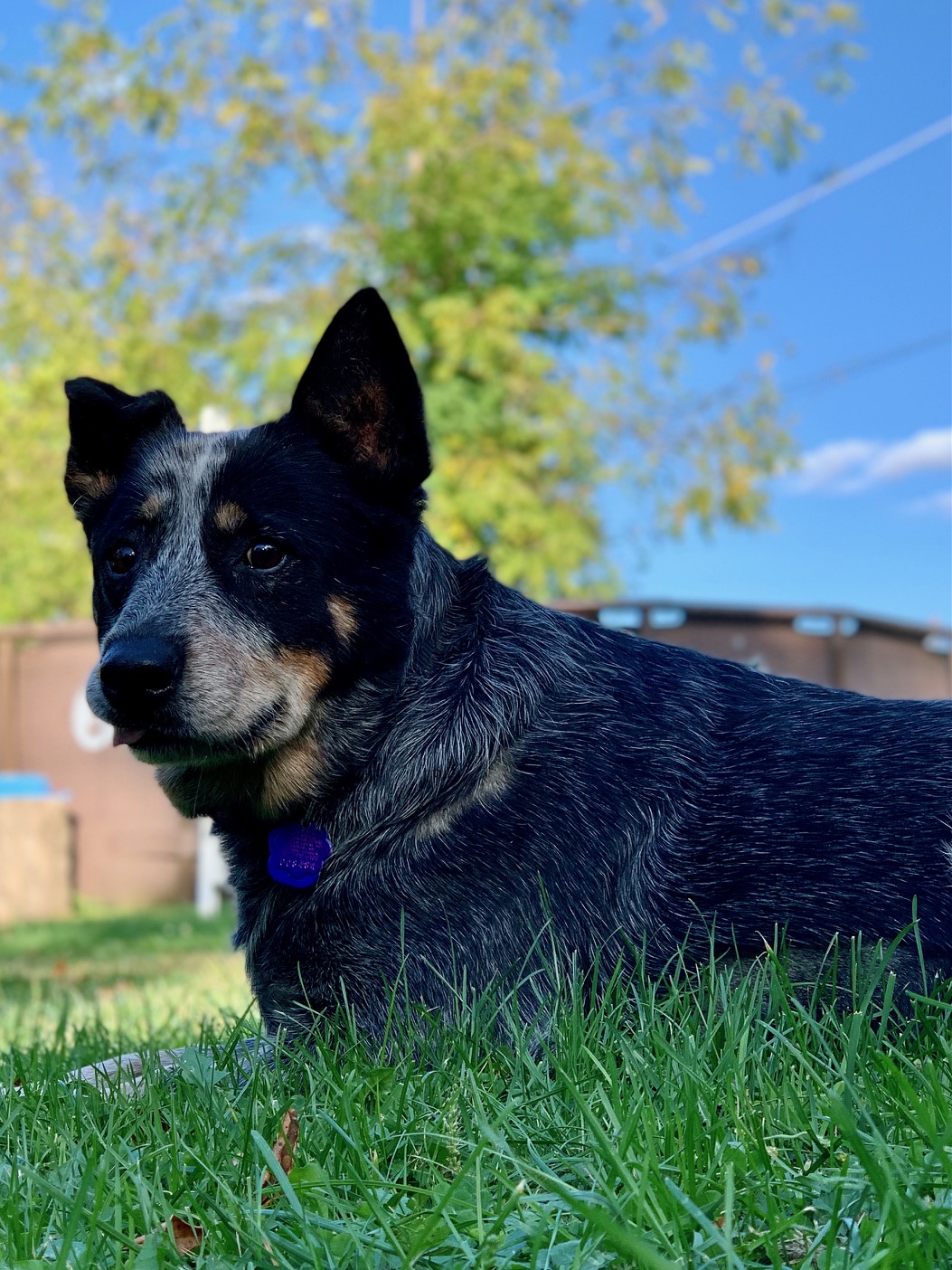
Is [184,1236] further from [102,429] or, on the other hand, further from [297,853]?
[102,429]

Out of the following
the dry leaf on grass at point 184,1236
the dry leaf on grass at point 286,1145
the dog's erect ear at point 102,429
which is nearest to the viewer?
the dry leaf on grass at point 184,1236

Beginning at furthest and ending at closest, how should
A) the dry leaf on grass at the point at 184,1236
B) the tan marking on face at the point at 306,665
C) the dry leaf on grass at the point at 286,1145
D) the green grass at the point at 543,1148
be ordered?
the tan marking on face at the point at 306,665
the dry leaf on grass at the point at 286,1145
the dry leaf on grass at the point at 184,1236
the green grass at the point at 543,1148

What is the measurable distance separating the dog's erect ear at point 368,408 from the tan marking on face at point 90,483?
61 cm

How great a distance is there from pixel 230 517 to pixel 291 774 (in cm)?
60

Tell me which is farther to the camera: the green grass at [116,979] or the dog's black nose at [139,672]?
the green grass at [116,979]

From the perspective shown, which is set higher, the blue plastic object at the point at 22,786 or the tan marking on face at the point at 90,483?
the tan marking on face at the point at 90,483

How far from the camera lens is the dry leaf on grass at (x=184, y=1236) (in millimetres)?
1841

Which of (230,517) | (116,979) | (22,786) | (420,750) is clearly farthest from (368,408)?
(22,786)

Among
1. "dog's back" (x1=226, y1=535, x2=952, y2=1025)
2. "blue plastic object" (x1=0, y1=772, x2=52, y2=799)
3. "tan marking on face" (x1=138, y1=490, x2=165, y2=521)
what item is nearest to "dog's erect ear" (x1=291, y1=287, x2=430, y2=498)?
"dog's back" (x1=226, y1=535, x2=952, y2=1025)

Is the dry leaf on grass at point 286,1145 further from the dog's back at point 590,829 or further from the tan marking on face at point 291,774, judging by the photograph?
the tan marking on face at point 291,774

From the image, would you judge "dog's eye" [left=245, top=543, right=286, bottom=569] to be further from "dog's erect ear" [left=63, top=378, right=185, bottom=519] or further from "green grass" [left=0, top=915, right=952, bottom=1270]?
"green grass" [left=0, top=915, right=952, bottom=1270]

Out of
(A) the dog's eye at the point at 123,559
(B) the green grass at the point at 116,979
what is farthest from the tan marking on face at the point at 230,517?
(B) the green grass at the point at 116,979

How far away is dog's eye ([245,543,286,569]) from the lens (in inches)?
110

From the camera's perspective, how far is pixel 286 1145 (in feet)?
6.95
